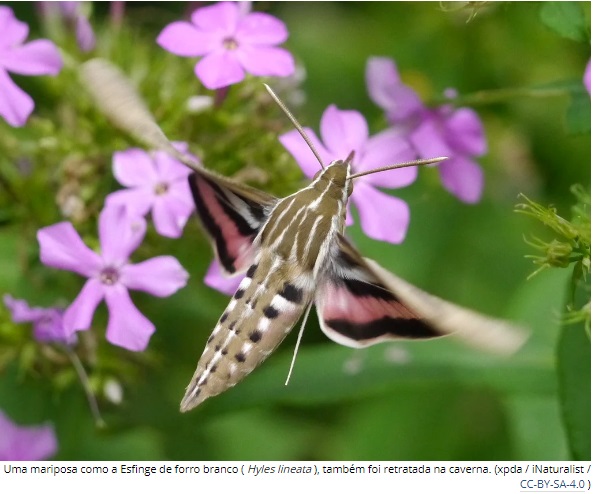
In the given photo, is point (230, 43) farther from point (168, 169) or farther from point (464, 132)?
point (464, 132)

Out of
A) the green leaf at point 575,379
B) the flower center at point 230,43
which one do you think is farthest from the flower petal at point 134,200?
the green leaf at point 575,379

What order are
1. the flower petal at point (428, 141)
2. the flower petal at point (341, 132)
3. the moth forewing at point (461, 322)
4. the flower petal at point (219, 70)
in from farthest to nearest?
the flower petal at point (428, 141) → the flower petal at point (341, 132) → the flower petal at point (219, 70) → the moth forewing at point (461, 322)

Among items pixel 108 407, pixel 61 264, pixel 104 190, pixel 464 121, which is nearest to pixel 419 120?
pixel 464 121

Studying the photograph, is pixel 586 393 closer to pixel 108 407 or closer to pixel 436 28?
pixel 108 407

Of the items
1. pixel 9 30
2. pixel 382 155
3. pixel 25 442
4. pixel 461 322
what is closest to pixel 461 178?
Answer: pixel 382 155

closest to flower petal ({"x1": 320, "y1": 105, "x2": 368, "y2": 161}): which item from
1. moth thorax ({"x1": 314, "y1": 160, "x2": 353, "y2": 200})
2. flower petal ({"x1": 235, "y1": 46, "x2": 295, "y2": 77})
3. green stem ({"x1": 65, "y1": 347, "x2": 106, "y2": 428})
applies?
flower petal ({"x1": 235, "y1": 46, "x2": 295, "y2": 77})

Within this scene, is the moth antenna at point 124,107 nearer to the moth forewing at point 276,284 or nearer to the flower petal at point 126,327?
the moth forewing at point 276,284
